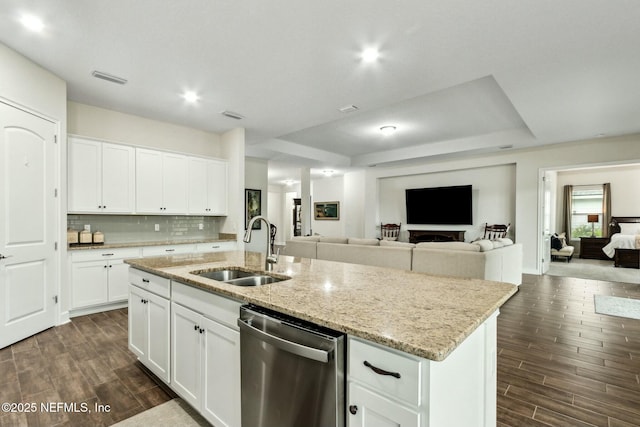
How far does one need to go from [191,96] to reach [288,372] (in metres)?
3.63

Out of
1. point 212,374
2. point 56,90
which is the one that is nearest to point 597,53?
point 212,374

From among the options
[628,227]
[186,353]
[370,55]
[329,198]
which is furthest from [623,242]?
[186,353]

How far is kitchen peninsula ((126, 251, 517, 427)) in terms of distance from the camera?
891 mm

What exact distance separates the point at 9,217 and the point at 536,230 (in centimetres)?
810

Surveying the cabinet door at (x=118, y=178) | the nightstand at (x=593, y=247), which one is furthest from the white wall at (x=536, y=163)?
the cabinet door at (x=118, y=178)

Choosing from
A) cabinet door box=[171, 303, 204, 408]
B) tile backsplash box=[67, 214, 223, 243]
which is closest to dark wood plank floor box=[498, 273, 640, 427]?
cabinet door box=[171, 303, 204, 408]

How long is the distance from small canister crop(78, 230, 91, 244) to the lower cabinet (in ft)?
6.85

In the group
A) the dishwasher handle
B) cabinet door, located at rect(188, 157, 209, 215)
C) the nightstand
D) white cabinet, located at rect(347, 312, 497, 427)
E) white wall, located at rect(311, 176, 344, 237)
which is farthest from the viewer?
white wall, located at rect(311, 176, 344, 237)

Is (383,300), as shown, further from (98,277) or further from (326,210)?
(326,210)

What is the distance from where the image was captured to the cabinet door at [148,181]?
4.33 metres

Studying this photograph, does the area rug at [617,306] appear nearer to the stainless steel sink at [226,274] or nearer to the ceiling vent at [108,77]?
the stainless steel sink at [226,274]

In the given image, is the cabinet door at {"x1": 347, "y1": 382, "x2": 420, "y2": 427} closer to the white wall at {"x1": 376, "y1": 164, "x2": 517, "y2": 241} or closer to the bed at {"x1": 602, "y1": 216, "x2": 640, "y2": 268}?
the white wall at {"x1": 376, "y1": 164, "x2": 517, "y2": 241}

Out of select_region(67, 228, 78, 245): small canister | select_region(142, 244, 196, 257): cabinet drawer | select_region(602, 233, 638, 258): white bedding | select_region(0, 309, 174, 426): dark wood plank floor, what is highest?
select_region(67, 228, 78, 245): small canister

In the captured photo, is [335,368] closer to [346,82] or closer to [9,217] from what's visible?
[346,82]
